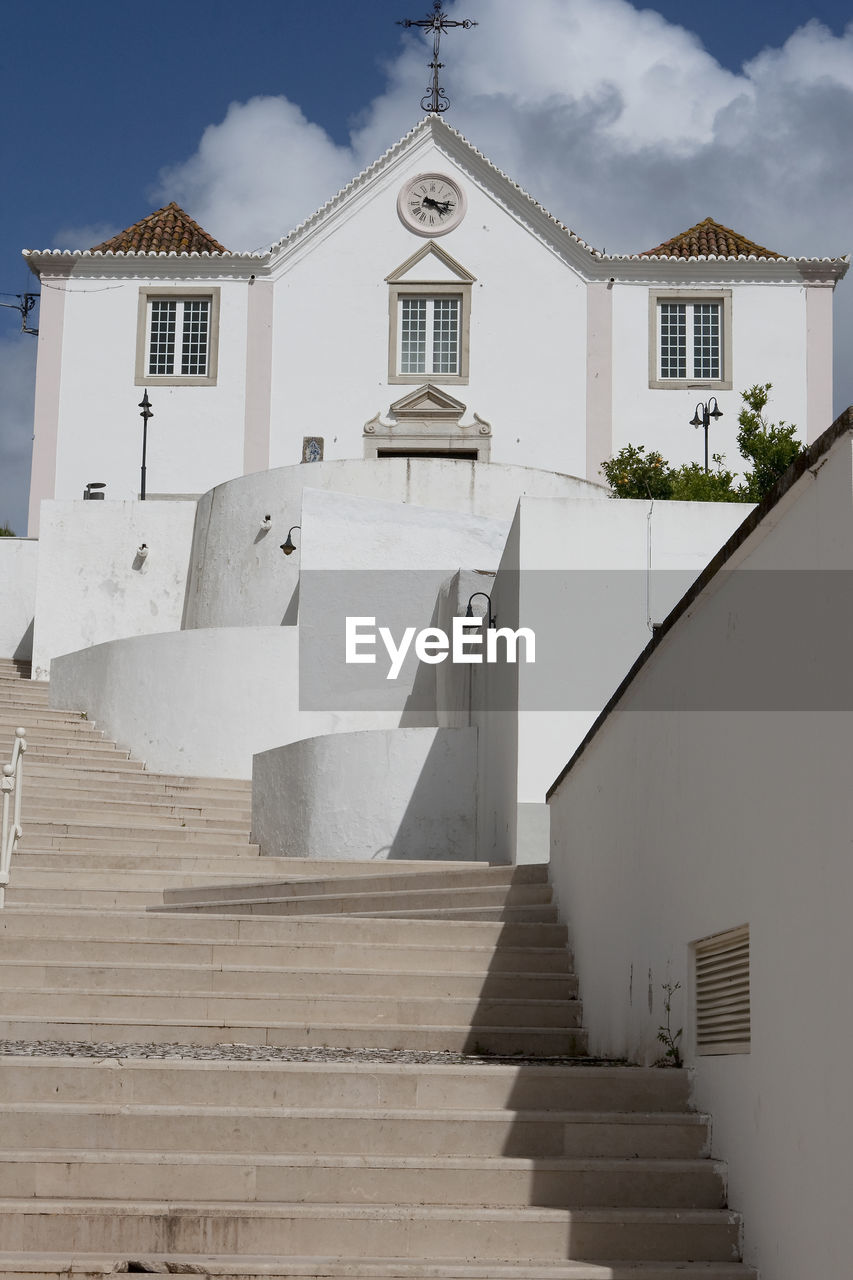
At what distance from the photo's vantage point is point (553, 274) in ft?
93.2

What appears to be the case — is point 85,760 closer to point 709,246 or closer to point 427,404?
point 427,404

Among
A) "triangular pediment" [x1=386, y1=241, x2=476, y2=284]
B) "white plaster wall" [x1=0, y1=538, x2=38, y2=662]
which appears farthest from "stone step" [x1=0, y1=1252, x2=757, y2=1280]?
"triangular pediment" [x1=386, y1=241, x2=476, y2=284]

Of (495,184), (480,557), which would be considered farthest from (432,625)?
(495,184)

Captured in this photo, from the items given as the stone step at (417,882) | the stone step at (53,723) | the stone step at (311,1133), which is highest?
the stone step at (53,723)

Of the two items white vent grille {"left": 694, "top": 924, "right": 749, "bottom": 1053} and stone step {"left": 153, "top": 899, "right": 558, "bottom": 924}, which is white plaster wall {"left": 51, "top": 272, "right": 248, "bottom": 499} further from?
white vent grille {"left": 694, "top": 924, "right": 749, "bottom": 1053}

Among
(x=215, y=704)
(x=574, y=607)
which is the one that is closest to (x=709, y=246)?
(x=215, y=704)

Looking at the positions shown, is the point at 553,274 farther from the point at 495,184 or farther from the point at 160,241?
the point at 160,241

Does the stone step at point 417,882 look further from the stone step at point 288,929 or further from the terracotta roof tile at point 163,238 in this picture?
the terracotta roof tile at point 163,238

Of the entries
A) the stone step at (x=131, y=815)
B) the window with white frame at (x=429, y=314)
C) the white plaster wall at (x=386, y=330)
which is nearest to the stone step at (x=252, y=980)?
the stone step at (x=131, y=815)

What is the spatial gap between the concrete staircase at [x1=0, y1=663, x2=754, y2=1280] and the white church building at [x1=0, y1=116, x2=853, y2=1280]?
1.25 feet

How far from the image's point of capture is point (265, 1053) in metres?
7.36

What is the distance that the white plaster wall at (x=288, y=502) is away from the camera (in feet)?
65.2

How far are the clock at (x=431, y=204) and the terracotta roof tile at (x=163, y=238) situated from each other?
11.2ft

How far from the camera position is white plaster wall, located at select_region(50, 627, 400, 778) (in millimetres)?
17453
